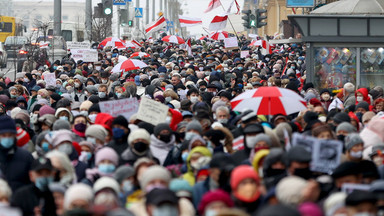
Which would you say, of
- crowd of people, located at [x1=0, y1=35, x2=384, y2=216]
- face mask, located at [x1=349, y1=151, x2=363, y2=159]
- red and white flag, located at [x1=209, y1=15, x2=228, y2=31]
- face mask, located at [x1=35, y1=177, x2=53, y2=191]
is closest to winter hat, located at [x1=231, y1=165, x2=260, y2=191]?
crowd of people, located at [x1=0, y1=35, x2=384, y2=216]

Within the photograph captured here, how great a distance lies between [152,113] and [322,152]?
3.80m

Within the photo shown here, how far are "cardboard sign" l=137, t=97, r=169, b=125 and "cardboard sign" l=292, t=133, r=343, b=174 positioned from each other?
11.6 ft

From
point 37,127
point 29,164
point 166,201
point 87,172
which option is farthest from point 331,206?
point 37,127

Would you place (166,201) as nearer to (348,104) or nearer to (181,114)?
(181,114)

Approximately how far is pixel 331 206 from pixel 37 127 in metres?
6.46

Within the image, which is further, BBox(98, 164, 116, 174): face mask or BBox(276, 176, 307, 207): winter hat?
BBox(98, 164, 116, 174): face mask

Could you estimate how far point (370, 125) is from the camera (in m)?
10.2

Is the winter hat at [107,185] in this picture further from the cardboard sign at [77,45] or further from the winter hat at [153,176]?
the cardboard sign at [77,45]

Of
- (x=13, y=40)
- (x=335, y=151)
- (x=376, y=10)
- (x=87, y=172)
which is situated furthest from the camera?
(x=13, y=40)

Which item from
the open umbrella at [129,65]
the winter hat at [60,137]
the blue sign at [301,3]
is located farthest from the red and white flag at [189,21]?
the winter hat at [60,137]

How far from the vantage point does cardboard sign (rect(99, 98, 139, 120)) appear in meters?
12.1

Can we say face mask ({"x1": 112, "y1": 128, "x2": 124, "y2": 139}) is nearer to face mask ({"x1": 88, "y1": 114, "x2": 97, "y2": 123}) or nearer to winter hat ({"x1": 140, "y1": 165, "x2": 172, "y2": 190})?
face mask ({"x1": 88, "y1": 114, "x2": 97, "y2": 123})

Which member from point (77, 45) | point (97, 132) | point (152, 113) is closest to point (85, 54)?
point (77, 45)

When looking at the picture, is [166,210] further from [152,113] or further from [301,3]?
[301,3]
